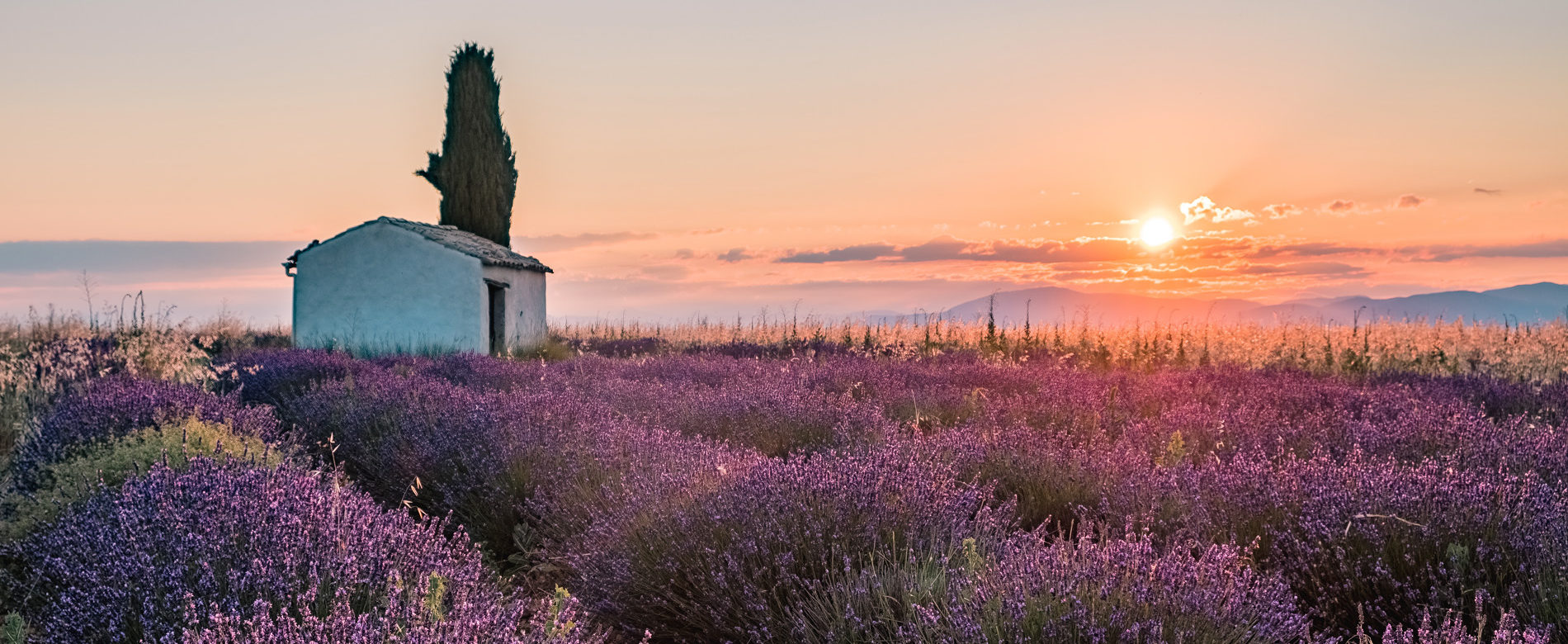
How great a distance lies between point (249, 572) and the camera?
255cm

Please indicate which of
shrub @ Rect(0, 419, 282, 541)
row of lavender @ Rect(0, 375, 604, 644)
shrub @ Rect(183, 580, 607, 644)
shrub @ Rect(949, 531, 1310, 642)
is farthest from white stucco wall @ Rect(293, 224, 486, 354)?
shrub @ Rect(949, 531, 1310, 642)

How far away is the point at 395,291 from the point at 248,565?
1682cm

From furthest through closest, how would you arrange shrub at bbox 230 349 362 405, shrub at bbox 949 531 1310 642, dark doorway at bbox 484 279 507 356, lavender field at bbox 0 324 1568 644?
dark doorway at bbox 484 279 507 356 < shrub at bbox 230 349 362 405 < lavender field at bbox 0 324 1568 644 < shrub at bbox 949 531 1310 642

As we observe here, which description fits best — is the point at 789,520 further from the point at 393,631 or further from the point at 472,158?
the point at 472,158

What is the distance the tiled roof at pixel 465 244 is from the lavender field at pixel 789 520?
11239 millimetres

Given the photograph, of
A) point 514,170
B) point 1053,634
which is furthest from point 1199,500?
point 514,170

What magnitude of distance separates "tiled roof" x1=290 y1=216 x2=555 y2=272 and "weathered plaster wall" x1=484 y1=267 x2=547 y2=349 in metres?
0.19

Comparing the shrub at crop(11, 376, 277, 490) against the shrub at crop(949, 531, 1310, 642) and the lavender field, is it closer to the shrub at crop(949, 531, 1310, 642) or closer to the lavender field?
the lavender field

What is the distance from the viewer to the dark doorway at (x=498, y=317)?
19453 mm

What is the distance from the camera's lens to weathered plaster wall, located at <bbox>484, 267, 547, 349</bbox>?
64.8 ft

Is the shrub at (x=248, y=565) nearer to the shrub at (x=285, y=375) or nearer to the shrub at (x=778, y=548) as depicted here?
the shrub at (x=778, y=548)

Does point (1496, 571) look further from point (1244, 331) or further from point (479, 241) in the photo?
point (479, 241)

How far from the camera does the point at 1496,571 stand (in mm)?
3113

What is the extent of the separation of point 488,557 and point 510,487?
437 millimetres
